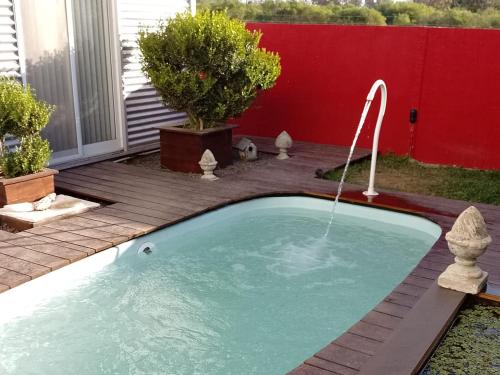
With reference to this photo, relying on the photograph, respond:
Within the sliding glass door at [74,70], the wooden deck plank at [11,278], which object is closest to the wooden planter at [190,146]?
the sliding glass door at [74,70]

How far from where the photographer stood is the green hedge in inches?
784

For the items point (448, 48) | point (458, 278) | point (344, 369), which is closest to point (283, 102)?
point (448, 48)

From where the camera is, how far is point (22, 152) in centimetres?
525

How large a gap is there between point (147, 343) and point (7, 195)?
96.7 inches

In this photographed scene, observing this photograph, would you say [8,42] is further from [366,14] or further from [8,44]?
[366,14]

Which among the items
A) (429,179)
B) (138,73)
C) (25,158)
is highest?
(138,73)

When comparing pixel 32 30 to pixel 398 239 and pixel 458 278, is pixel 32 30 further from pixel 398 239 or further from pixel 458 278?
pixel 458 278

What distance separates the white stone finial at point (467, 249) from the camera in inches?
134

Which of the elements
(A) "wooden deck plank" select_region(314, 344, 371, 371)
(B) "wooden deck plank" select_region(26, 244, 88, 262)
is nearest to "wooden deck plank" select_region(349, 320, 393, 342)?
(A) "wooden deck plank" select_region(314, 344, 371, 371)

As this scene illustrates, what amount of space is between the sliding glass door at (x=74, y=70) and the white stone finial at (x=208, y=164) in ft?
5.82

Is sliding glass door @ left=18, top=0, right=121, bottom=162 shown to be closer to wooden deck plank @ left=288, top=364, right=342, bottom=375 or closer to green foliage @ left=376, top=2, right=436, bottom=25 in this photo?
wooden deck plank @ left=288, top=364, right=342, bottom=375

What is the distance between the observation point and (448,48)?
7203mm

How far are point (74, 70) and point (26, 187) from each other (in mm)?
2138

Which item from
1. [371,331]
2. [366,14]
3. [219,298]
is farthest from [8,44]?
[366,14]
